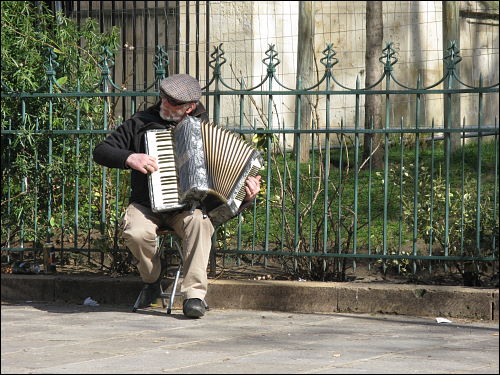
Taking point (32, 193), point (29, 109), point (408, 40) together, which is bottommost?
point (32, 193)

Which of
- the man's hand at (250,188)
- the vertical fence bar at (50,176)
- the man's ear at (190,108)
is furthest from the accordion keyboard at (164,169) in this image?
the vertical fence bar at (50,176)

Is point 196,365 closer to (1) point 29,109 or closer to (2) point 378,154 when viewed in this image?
(1) point 29,109

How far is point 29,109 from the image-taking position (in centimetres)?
860

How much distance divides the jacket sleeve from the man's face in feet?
0.79

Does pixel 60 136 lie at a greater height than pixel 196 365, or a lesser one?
greater

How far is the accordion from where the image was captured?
714 centimetres

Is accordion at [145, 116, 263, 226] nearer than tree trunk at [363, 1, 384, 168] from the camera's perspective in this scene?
Yes

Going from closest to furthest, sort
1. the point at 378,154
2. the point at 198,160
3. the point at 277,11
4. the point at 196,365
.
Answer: the point at 196,365 < the point at 198,160 < the point at 378,154 < the point at 277,11

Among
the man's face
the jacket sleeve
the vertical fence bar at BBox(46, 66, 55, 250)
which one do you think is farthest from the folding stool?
the vertical fence bar at BBox(46, 66, 55, 250)

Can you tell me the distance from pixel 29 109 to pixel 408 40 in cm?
882

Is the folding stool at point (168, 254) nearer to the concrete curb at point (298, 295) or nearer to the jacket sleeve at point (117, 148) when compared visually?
the concrete curb at point (298, 295)

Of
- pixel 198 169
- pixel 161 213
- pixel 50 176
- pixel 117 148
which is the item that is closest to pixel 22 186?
pixel 50 176

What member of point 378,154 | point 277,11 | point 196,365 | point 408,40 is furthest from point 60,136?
point 408,40

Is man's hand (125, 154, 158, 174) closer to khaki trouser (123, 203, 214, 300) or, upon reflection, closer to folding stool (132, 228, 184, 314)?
khaki trouser (123, 203, 214, 300)
